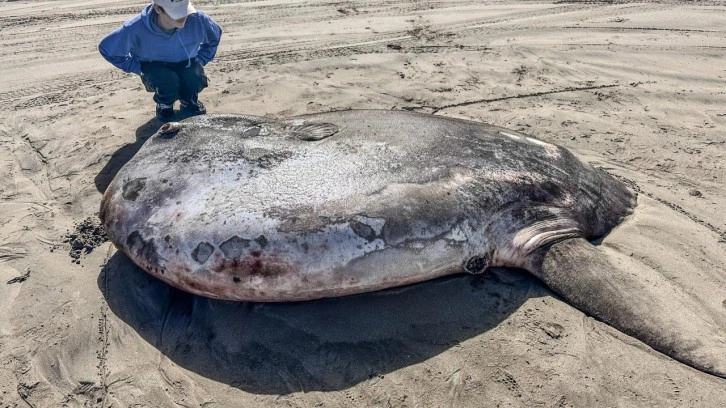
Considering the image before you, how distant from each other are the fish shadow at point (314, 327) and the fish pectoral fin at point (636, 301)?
217 millimetres

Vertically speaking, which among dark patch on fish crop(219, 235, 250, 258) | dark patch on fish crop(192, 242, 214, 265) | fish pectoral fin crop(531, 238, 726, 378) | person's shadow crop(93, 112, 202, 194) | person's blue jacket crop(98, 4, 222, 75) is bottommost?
person's shadow crop(93, 112, 202, 194)

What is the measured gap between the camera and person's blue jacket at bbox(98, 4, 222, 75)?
511cm

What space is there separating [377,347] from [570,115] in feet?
13.2

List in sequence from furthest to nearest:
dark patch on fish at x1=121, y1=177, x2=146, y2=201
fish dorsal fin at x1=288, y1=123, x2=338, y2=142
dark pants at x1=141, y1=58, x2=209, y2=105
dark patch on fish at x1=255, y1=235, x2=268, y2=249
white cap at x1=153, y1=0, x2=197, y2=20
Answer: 1. dark pants at x1=141, y1=58, x2=209, y2=105
2. white cap at x1=153, y1=0, x2=197, y2=20
3. fish dorsal fin at x1=288, y1=123, x2=338, y2=142
4. dark patch on fish at x1=121, y1=177, x2=146, y2=201
5. dark patch on fish at x1=255, y1=235, x2=268, y2=249

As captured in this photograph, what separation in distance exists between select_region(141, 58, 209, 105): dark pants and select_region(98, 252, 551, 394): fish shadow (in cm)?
265

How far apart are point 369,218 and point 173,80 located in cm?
345

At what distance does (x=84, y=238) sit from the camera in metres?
4.02

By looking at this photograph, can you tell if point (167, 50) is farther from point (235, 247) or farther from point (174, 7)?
point (235, 247)

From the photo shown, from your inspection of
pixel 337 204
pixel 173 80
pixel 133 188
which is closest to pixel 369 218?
pixel 337 204

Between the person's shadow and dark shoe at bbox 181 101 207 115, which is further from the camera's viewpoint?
dark shoe at bbox 181 101 207 115

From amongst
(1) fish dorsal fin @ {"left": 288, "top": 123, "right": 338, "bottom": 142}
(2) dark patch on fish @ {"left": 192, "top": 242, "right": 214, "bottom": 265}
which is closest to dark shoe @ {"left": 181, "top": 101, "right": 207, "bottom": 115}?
(1) fish dorsal fin @ {"left": 288, "top": 123, "right": 338, "bottom": 142}

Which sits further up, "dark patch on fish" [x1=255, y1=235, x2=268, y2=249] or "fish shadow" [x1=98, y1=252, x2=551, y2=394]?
"dark patch on fish" [x1=255, y1=235, x2=268, y2=249]

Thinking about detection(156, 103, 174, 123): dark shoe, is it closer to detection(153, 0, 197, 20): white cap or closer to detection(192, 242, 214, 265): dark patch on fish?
detection(153, 0, 197, 20): white cap

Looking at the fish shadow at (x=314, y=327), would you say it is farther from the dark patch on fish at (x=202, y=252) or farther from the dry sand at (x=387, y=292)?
the dark patch on fish at (x=202, y=252)
